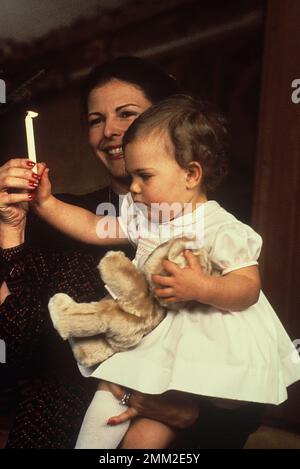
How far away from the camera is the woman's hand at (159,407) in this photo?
670 millimetres

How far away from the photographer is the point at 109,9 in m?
Answer: 0.88

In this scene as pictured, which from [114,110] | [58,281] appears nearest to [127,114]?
[114,110]

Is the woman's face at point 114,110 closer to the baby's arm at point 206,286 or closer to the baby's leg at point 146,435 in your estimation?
the baby's arm at point 206,286

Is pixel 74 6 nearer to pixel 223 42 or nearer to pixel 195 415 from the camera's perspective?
pixel 223 42

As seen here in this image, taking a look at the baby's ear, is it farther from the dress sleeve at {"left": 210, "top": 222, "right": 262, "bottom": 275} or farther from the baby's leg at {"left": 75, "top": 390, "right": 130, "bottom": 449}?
the baby's leg at {"left": 75, "top": 390, "right": 130, "bottom": 449}

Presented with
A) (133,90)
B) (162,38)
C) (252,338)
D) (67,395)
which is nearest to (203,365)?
(252,338)

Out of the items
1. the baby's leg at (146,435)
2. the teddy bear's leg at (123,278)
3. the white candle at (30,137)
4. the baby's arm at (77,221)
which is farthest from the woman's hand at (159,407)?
the white candle at (30,137)

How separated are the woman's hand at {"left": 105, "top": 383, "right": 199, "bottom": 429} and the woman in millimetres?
49

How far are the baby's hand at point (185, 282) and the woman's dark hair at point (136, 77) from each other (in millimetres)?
311

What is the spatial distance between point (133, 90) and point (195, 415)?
1.57 feet

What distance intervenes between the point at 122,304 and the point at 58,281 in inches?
8.0

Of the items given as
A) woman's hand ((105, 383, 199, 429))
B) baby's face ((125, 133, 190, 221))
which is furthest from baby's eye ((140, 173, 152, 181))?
woman's hand ((105, 383, 199, 429))

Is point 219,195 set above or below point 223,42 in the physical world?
below

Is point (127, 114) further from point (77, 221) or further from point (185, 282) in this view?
point (185, 282)
